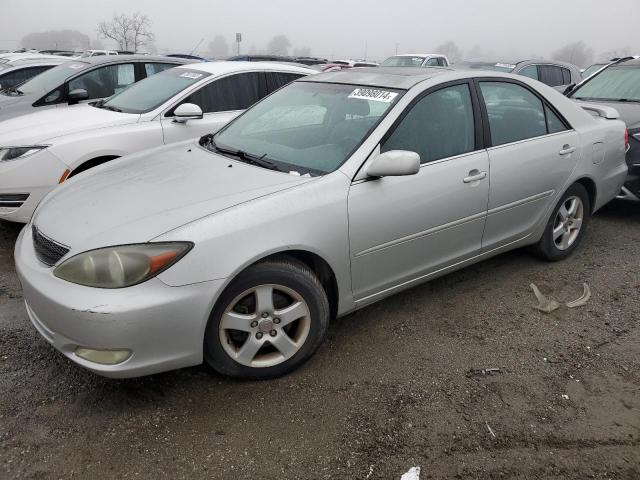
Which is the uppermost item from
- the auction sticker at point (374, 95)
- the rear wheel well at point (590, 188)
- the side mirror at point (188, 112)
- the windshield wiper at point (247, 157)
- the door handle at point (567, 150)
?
the auction sticker at point (374, 95)

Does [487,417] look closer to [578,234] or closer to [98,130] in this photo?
[578,234]

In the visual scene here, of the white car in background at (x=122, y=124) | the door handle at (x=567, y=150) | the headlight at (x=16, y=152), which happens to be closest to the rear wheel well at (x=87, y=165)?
the white car in background at (x=122, y=124)

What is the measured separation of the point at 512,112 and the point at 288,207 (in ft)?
6.59

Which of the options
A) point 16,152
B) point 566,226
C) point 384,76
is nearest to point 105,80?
point 16,152

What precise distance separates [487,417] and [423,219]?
1.13m

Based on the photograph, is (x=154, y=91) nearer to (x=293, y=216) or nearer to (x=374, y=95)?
(x=374, y=95)

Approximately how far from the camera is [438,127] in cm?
324

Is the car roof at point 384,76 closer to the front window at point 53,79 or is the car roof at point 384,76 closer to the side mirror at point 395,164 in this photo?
the side mirror at point 395,164

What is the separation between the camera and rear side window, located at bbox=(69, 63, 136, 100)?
21.7 feet

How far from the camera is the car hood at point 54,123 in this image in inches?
174

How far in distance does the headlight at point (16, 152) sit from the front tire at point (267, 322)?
2814mm

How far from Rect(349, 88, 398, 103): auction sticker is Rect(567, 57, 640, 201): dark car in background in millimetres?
3183

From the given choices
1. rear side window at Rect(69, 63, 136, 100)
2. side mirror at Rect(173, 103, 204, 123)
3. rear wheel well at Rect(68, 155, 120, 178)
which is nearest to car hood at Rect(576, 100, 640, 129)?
side mirror at Rect(173, 103, 204, 123)

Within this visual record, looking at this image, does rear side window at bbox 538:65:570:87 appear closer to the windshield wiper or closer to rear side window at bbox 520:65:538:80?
rear side window at bbox 520:65:538:80
